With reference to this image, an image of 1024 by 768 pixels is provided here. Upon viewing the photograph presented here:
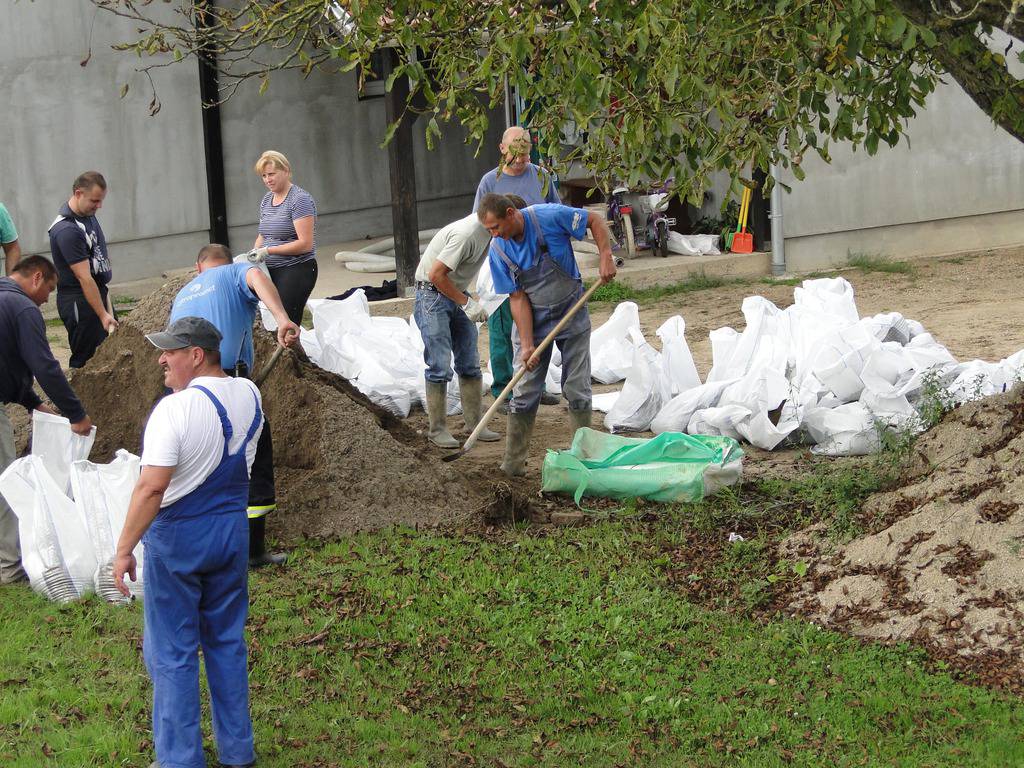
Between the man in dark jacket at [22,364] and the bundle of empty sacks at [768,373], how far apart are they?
11.2 feet

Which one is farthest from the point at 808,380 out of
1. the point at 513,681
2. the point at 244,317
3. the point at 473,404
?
the point at 513,681

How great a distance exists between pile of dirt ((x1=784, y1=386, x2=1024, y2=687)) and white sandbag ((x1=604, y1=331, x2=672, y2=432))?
8.51ft

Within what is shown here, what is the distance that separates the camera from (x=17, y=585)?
5.68 m

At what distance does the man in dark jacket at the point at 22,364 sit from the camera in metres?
5.54

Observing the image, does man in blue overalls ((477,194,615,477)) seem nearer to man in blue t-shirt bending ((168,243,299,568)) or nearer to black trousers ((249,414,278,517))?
man in blue t-shirt bending ((168,243,299,568))

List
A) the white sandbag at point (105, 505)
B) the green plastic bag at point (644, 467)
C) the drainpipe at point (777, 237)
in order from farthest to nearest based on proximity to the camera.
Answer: the drainpipe at point (777, 237), the green plastic bag at point (644, 467), the white sandbag at point (105, 505)

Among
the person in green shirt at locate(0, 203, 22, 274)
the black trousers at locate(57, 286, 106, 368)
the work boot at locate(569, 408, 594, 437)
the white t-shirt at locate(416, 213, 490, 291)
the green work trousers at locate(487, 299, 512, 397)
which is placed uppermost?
the person in green shirt at locate(0, 203, 22, 274)

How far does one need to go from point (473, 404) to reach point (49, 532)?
345cm

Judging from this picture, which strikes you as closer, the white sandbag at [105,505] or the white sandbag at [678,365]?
the white sandbag at [105,505]

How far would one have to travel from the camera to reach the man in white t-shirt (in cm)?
772

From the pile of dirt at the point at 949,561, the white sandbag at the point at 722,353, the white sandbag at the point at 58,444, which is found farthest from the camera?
the white sandbag at the point at 722,353

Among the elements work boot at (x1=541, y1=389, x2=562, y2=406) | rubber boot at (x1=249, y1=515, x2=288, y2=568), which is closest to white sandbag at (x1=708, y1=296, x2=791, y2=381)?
work boot at (x1=541, y1=389, x2=562, y2=406)

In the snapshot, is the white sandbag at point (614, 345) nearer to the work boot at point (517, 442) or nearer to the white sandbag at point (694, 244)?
the work boot at point (517, 442)

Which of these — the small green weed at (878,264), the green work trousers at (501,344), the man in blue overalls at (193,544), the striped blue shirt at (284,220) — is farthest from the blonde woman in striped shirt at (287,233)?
the small green weed at (878,264)
